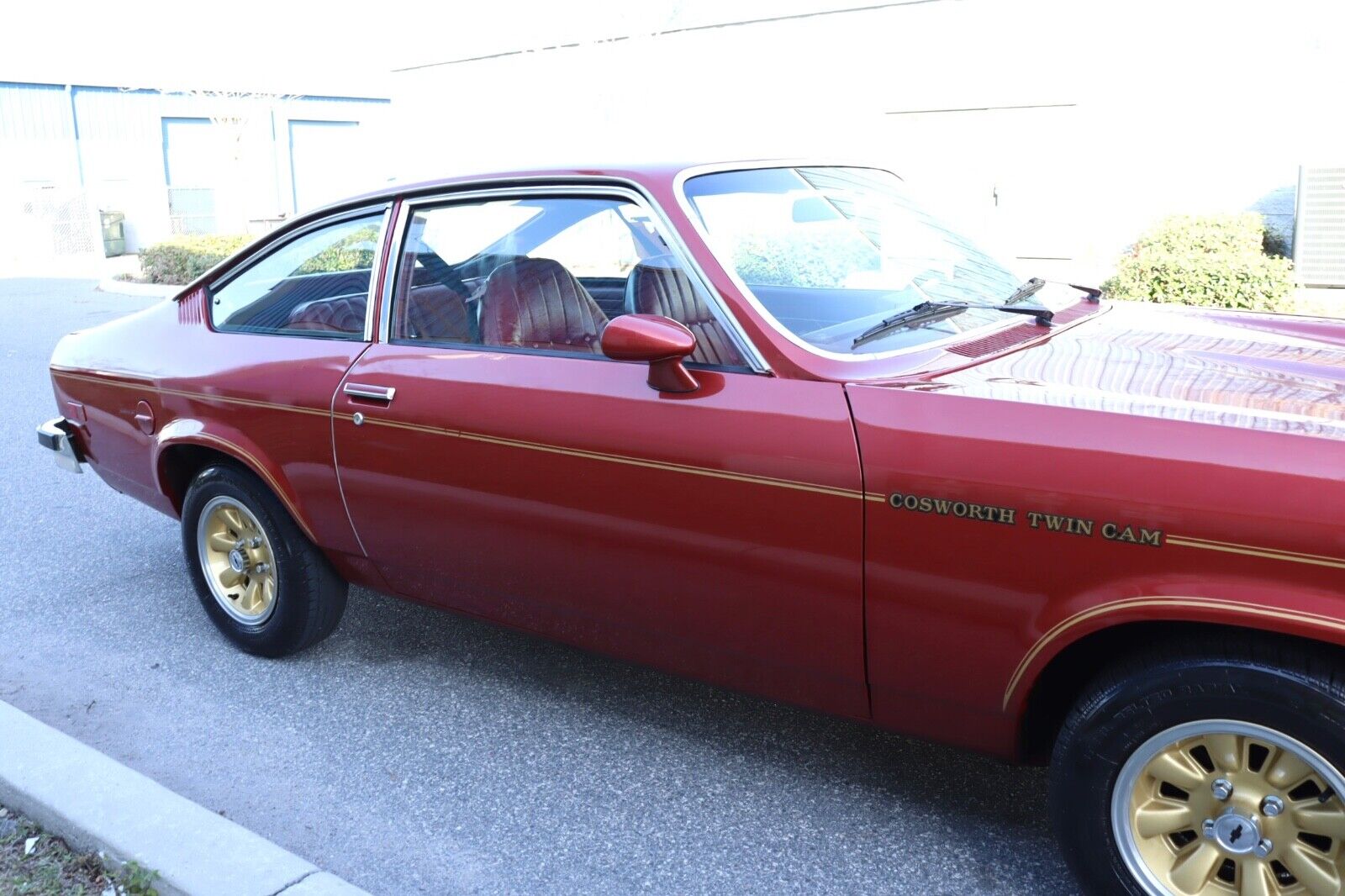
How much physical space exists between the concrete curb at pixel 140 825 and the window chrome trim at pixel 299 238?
1388 millimetres

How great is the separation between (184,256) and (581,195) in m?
17.6

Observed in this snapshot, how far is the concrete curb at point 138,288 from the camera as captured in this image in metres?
18.0

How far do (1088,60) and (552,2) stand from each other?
29.8 ft

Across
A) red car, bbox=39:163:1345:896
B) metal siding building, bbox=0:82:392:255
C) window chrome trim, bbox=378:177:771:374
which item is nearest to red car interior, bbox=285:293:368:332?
red car, bbox=39:163:1345:896

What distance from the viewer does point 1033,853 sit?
2.88m

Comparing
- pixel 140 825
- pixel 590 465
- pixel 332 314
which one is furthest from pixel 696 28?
pixel 140 825

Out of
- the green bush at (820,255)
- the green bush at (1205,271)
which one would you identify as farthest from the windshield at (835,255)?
the green bush at (1205,271)

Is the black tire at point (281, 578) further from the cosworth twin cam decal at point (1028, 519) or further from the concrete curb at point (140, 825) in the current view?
the cosworth twin cam decal at point (1028, 519)

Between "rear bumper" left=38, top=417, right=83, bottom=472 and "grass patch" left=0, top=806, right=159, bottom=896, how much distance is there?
6.67 feet

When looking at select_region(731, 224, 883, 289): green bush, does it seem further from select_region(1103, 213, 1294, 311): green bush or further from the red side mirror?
select_region(1103, 213, 1294, 311): green bush

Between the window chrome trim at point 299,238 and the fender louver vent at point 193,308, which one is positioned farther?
the fender louver vent at point 193,308

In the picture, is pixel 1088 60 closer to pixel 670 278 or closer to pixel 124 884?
pixel 670 278

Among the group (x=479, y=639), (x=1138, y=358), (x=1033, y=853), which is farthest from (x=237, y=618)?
(x=1138, y=358)

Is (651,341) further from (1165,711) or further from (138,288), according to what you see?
(138,288)
